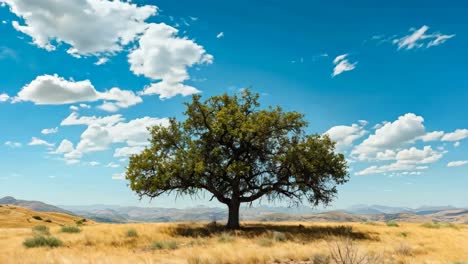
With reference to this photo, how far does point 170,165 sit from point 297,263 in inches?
622

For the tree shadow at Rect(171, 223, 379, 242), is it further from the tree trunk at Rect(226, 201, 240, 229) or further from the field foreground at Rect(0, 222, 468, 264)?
the tree trunk at Rect(226, 201, 240, 229)

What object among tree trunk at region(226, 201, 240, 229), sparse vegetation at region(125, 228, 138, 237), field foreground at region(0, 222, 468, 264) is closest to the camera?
field foreground at region(0, 222, 468, 264)

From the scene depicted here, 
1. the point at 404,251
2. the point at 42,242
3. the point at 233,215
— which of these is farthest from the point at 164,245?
the point at 404,251

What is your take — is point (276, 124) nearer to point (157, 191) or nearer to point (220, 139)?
point (220, 139)

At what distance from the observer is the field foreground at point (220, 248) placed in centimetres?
1308

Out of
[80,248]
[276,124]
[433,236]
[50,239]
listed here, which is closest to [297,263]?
[80,248]

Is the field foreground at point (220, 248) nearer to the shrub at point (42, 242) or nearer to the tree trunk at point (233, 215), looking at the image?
the shrub at point (42, 242)

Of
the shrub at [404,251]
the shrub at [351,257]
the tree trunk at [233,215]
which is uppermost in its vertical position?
the tree trunk at [233,215]

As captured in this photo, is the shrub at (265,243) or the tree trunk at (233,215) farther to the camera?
the tree trunk at (233,215)

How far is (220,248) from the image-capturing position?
609 inches

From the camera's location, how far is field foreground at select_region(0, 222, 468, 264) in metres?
13.1

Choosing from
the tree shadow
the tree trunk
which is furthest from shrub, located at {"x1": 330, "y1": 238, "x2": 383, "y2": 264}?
the tree trunk

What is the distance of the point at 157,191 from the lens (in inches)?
1124

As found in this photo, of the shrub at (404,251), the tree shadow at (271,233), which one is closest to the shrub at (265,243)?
the tree shadow at (271,233)
